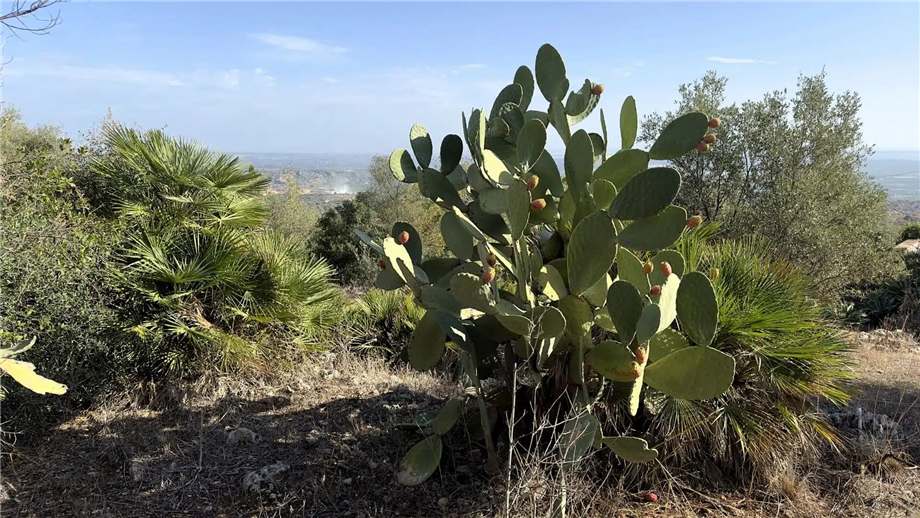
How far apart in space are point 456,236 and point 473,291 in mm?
375

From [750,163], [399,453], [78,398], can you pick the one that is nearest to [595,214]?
[399,453]

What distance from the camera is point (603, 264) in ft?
7.30

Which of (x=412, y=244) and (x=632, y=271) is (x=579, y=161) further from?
(x=412, y=244)

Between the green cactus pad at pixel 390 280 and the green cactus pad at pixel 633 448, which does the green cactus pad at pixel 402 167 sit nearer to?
the green cactus pad at pixel 390 280

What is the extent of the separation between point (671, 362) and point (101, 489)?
285 cm

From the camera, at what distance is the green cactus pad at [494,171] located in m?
2.42

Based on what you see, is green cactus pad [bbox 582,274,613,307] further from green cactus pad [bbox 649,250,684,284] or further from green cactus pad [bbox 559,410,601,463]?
green cactus pad [bbox 559,410,601,463]

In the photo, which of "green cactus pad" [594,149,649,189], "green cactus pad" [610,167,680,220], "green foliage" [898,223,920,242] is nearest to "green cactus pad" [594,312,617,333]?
"green cactus pad" [610,167,680,220]

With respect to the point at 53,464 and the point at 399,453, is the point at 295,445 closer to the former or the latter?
the point at 399,453

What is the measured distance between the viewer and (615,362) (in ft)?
7.63

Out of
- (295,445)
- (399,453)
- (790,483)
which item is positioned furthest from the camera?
(295,445)

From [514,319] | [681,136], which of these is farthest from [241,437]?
[681,136]

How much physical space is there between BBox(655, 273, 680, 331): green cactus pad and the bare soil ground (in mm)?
812

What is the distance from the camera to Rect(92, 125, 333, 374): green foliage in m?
4.34
